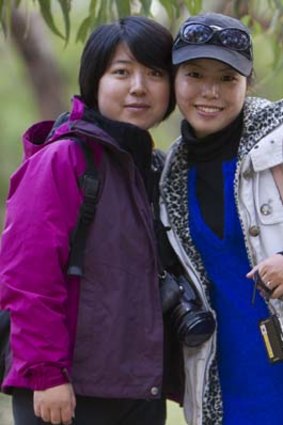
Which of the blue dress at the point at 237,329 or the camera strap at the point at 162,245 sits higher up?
the camera strap at the point at 162,245

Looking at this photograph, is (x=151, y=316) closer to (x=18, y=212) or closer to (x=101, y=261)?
(x=101, y=261)

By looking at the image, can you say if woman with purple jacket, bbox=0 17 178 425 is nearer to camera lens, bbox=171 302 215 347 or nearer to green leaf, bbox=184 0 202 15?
camera lens, bbox=171 302 215 347

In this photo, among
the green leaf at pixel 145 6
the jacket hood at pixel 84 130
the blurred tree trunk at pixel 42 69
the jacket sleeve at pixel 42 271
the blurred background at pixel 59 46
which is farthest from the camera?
the blurred tree trunk at pixel 42 69

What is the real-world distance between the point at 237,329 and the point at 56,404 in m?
0.43

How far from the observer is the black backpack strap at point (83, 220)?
6.12ft

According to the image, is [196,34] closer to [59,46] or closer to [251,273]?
[251,273]

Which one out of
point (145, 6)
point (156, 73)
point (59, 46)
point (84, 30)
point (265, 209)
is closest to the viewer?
point (265, 209)

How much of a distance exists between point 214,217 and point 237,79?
0.31m

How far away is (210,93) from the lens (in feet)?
6.53

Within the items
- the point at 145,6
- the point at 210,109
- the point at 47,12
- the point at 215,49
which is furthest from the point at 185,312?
the point at 47,12

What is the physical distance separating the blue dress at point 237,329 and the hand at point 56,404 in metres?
0.37

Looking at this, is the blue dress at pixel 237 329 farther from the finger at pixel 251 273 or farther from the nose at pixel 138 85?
the nose at pixel 138 85

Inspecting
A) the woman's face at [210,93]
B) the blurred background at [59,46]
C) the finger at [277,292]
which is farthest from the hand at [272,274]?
the blurred background at [59,46]

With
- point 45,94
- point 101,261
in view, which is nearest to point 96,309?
point 101,261
